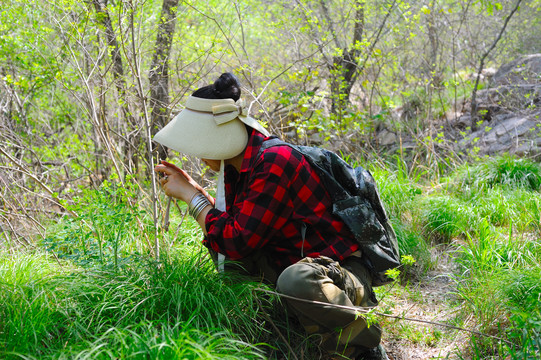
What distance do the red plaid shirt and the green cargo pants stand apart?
0.47 feet

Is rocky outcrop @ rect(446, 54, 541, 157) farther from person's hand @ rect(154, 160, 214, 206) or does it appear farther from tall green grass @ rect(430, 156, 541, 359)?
person's hand @ rect(154, 160, 214, 206)

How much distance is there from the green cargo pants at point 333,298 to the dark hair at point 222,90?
3.09ft

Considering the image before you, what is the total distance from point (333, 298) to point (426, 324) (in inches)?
42.7

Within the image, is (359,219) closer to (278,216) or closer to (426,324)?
(278,216)

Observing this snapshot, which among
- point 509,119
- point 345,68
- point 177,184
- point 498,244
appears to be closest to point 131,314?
point 177,184

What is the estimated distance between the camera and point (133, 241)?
3896mm

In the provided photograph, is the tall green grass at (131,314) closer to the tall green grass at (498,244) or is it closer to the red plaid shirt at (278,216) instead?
the red plaid shirt at (278,216)

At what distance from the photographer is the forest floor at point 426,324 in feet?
9.53

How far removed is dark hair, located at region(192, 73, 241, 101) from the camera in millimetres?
2713

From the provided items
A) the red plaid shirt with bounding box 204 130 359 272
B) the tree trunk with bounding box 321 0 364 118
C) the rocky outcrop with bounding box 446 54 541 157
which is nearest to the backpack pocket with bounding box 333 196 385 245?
the red plaid shirt with bounding box 204 130 359 272

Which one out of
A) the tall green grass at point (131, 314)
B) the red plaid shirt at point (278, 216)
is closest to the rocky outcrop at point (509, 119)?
the red plaid shirt at point (278, 216)

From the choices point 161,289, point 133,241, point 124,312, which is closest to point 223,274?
point 161,289

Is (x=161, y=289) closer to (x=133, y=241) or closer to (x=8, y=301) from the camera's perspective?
(x=8, y=301)

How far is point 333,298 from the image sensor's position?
2.42 m
